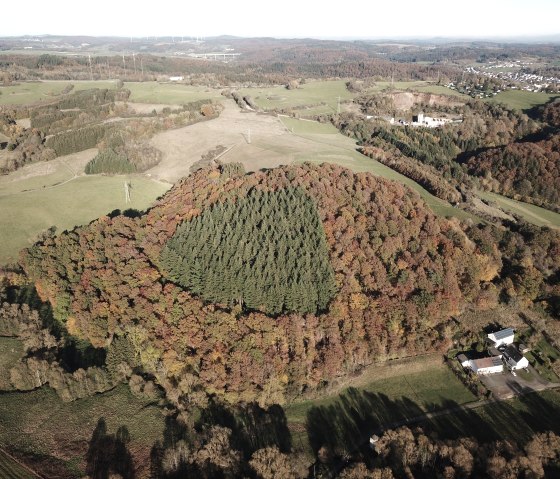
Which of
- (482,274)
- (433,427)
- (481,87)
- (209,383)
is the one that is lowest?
(433,427)

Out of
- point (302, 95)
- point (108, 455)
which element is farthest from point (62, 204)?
point (302, 95)

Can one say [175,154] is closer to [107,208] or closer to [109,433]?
[107,208]

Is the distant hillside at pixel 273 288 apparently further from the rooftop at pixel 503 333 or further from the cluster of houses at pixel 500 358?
the rooftop at pixel 503 333

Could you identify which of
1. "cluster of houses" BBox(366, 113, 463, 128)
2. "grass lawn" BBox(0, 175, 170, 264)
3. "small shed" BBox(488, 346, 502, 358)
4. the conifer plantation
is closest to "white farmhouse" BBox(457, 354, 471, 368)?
"small shed" BBox(488, 346, 502, 358)

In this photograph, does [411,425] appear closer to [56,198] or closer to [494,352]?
[494,352]

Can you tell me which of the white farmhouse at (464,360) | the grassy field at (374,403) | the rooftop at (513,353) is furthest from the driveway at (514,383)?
the grassy field at (374,403)

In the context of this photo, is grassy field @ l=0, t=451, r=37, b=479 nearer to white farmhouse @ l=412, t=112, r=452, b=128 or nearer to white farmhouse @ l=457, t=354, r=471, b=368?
white farmhouse @ l=457, t=354, r=471, b=368

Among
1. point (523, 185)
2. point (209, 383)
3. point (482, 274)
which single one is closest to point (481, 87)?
point (523, 185)
